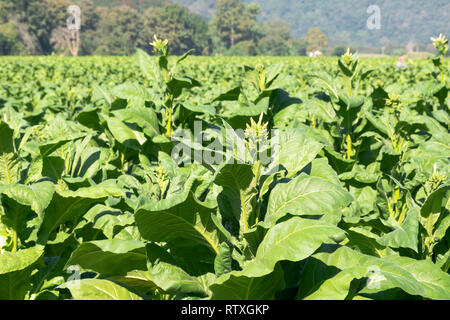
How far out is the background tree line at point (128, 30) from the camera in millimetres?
76625

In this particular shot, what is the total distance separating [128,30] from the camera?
88.1 m

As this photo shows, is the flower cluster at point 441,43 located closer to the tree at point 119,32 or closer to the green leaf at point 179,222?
the green leaf at point 179,222

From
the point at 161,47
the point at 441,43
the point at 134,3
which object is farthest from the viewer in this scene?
the point at 134,3

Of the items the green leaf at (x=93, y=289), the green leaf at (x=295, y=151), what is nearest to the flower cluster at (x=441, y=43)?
the green leaf at (x=295, y=151)

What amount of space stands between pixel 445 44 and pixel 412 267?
359 cm

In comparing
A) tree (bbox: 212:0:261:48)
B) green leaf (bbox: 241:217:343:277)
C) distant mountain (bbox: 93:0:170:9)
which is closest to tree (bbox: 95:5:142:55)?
tree (bbox: 212:0:261:48)

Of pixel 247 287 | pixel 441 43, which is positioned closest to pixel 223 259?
→ pixel 247 287

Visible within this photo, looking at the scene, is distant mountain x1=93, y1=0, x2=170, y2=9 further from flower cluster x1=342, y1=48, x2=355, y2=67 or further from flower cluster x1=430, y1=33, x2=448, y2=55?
flower cluster x1=342, y1=48, x2=355, y2=67

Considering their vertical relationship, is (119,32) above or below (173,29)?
below

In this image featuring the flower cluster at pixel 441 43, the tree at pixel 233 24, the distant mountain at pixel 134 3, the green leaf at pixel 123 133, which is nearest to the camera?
the green leaf at pixel 123 133

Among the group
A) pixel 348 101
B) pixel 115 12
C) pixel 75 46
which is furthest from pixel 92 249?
pixel 115 12

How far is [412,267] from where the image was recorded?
1.82 metres

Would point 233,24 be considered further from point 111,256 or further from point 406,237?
point 111,256

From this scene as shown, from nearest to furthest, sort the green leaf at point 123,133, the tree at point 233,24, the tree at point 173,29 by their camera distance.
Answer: the green leaf at point 123,133, the tree at point 173,29, the tree at point 233,24
